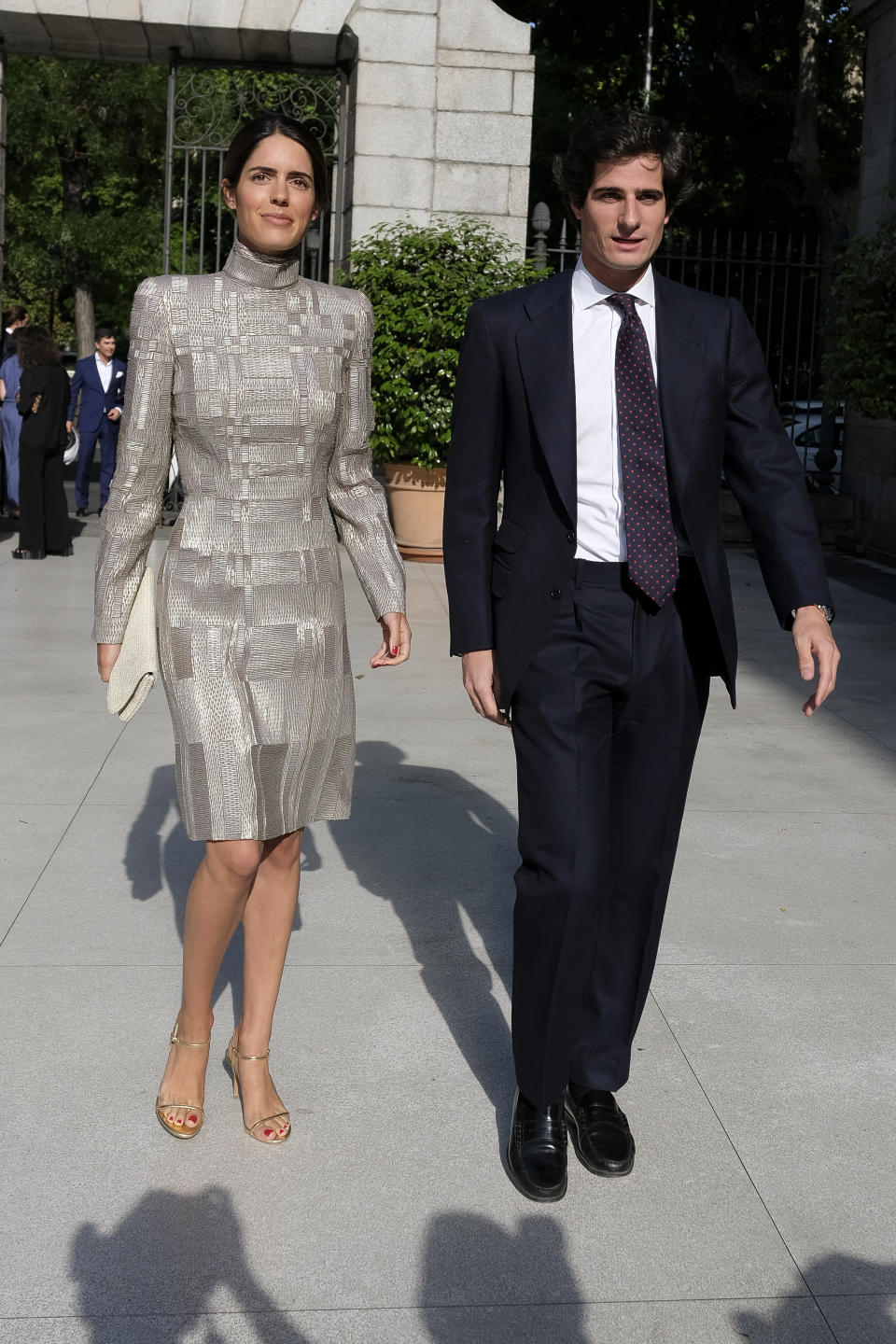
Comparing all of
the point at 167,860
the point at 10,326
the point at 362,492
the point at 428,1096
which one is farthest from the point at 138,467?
the point at 10,326

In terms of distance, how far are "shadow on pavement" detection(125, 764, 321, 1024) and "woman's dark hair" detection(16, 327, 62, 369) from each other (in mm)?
8297

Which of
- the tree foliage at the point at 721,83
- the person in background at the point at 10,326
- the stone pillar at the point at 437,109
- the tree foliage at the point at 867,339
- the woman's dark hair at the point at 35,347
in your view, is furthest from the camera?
the tree foliage at the point at 721,83

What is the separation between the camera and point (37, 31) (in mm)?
13414

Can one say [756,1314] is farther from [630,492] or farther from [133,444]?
[133,444]

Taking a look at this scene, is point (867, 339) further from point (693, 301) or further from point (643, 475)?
point (643, 475)

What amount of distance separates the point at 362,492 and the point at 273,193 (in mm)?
644

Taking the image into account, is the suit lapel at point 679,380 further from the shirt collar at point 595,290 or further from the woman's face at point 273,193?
the woman's face at point 273,193

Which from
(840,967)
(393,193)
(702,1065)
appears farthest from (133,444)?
(393,193)

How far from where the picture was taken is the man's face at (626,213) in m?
3.06

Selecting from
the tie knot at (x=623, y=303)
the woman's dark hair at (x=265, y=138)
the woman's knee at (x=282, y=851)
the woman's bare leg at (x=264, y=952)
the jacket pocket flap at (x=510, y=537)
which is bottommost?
the woman's bare leg at (x=264, y=952)

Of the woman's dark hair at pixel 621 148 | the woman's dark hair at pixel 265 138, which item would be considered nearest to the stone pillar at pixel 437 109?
the woman's dark hair at pixel 265 138

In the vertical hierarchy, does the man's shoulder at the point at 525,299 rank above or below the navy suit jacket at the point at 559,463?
above

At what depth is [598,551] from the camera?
311cm

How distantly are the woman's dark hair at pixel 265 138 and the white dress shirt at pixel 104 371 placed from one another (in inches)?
533
